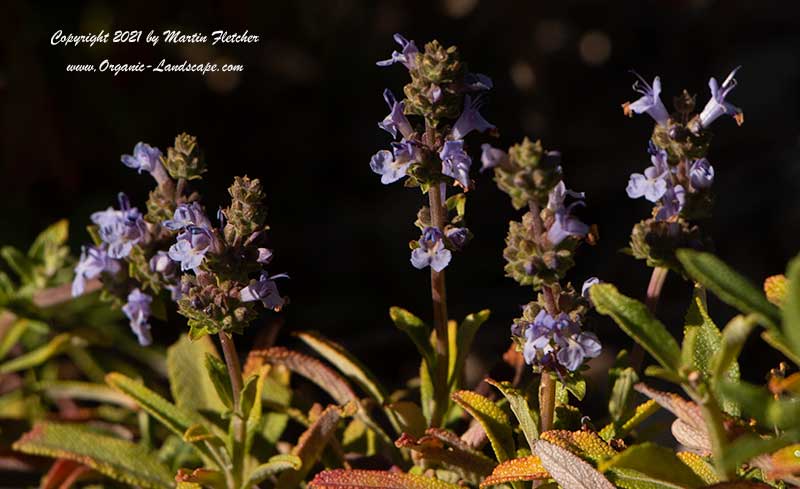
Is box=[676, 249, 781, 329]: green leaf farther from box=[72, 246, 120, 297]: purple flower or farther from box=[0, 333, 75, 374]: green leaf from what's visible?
box=[0, 333, 75, 374]: green leaf

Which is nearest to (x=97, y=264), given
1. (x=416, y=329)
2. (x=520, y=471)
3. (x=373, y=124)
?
(x=416, y=329)

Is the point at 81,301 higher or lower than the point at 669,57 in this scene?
lower

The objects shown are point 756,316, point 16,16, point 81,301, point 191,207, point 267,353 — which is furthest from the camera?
point 16,16

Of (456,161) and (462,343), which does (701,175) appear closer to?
(456,161)

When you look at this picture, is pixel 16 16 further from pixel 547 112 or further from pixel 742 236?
pixel 742 236

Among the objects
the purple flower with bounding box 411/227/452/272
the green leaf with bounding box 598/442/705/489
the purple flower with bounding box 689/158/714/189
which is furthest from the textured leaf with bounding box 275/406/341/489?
the purple flower with bounding box 689/158/714/189

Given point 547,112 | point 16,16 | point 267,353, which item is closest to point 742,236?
point 547,112

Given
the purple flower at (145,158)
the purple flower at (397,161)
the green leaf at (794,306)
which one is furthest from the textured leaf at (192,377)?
the green leaf at (794,306)
